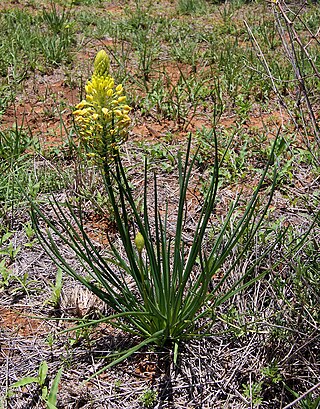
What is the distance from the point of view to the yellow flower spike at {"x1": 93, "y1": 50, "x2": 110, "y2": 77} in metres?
1.36

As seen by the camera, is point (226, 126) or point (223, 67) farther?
point (223, 67)

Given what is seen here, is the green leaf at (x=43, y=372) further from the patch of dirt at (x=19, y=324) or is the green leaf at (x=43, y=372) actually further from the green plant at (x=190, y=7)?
the green plant at (x=190, y=7)

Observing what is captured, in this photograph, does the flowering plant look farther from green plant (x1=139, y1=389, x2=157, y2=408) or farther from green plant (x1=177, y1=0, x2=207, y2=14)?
green plant (x1=177, y1=0, x2=207, y2=14)

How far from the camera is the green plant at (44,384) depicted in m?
1.67

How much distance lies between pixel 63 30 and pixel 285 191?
2.94 meters

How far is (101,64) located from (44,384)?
1203 mm

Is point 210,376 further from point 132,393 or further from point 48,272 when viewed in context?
point 48,272

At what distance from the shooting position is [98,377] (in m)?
1.83

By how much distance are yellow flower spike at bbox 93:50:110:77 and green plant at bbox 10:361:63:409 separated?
1.07 metres

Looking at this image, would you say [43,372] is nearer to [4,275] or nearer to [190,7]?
[4,275]

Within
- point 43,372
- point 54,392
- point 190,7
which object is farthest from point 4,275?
point 190,7

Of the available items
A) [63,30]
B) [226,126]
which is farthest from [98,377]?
[63,30]

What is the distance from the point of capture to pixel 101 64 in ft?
4.50

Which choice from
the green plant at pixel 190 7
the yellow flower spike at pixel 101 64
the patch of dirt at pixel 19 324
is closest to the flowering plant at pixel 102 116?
the yellow flower spike at pixel 101 64
